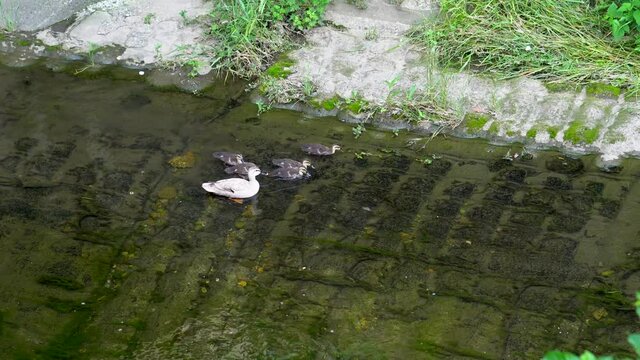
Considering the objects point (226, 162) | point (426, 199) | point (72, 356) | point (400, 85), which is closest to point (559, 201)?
point (426, 199)

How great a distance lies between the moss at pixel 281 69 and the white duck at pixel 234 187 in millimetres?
1959

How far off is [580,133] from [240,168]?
358 cm

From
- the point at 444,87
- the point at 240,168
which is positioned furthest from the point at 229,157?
the point at 444,87

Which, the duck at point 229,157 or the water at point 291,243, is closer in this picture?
the water at point 291,243

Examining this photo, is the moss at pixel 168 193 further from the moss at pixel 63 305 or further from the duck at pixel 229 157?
the moss at pixel 63 305

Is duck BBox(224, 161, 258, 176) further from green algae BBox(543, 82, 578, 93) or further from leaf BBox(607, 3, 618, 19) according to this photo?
leaf BBox(607, 3, 618, 19)

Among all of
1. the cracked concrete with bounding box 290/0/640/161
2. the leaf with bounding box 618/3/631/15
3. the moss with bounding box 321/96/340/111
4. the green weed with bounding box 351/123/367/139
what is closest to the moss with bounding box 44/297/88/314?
the green weed with bounding box 351/123/367/139

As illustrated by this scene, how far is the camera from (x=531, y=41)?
887cm

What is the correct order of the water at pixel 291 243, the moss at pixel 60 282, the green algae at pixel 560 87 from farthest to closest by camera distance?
the green algae at pixel 560 87
the moss at pixel 60 282
the water at pixel 291 243

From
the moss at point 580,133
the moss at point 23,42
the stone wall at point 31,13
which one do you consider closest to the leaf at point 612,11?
the moss at point 580,133

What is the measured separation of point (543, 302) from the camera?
636 centimetres

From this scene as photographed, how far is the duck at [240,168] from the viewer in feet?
24.7

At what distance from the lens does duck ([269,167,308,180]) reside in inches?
298

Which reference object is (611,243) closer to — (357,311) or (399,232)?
(399,232)
